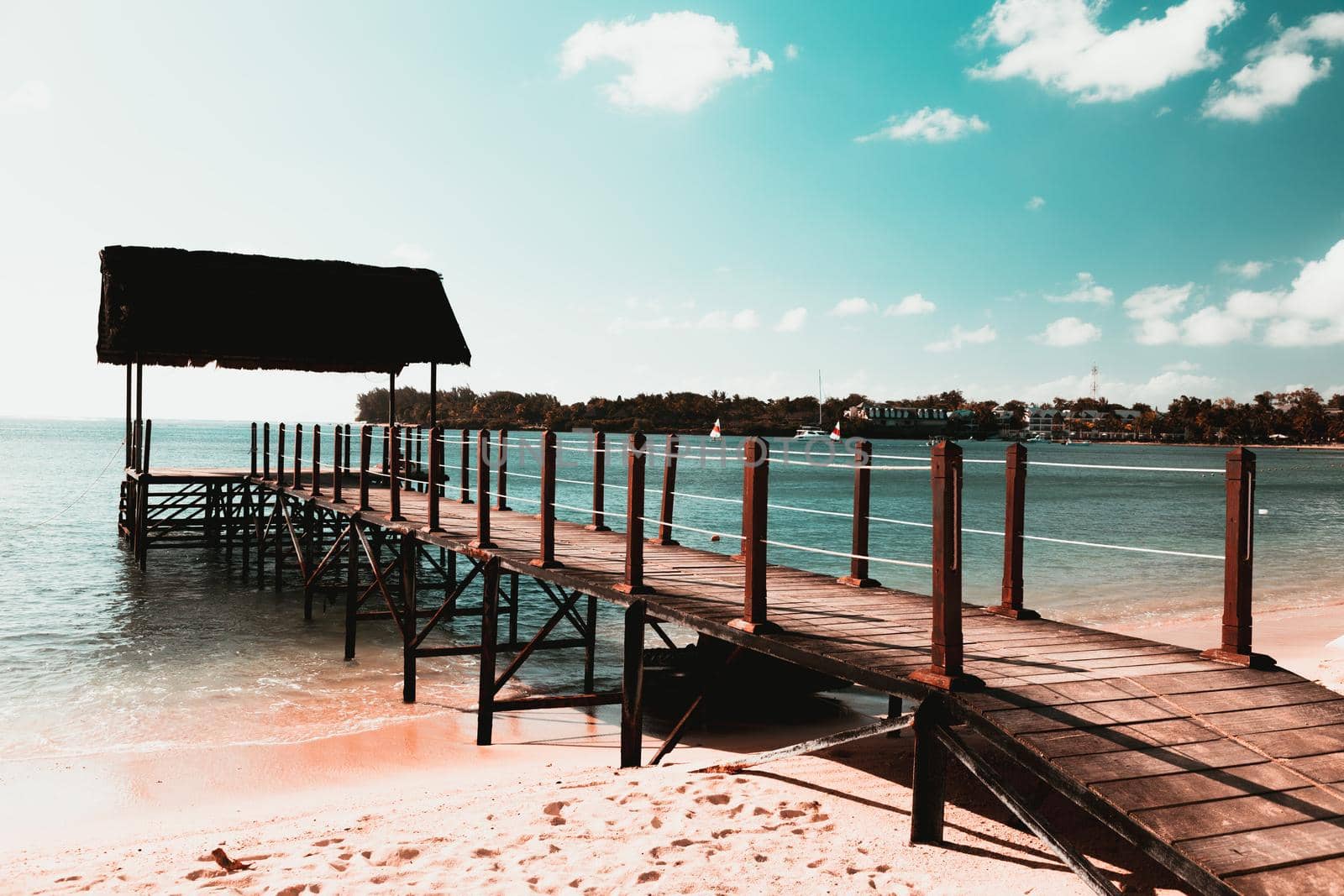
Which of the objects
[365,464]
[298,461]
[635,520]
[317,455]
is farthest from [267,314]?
[635,520]

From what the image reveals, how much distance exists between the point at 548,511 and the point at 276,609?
34.7 feet

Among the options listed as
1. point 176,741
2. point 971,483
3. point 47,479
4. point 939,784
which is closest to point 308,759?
point 176,741

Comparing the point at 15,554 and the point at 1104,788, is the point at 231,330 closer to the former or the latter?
the point at 15,554

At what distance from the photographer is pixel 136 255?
19656 mm

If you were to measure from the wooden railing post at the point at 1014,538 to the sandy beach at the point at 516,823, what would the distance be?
117cm

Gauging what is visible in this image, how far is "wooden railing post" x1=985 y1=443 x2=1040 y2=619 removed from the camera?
5938 millimetres

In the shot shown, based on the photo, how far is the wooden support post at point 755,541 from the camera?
555 cm

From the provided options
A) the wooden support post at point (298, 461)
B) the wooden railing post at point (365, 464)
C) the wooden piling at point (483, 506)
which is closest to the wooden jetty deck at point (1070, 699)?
the wooden piling at point (483, 506)

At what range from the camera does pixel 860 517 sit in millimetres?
7266

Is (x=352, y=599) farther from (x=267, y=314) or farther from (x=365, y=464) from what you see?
(x=267, y=314)

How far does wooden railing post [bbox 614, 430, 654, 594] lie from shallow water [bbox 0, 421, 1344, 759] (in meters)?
0.19

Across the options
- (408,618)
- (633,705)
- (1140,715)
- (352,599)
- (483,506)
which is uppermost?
(483,506)

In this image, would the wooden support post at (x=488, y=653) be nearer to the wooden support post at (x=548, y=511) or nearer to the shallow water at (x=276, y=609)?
the wooden support post at (x=548, y=511)

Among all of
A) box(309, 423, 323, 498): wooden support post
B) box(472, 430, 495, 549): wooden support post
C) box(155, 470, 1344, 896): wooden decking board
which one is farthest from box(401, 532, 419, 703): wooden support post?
box(155, 470, 1344, 896): wooden decking board
